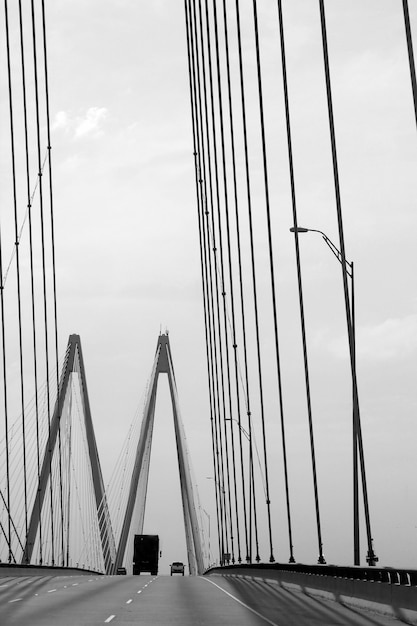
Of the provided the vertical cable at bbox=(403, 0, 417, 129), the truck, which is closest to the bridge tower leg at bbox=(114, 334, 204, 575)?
the truck

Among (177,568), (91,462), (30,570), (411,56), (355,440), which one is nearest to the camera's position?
(411,56)

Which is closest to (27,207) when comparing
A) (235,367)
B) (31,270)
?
(31,270)

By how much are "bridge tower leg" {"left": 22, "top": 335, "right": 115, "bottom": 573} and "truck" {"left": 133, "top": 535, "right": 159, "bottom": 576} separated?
271 inches

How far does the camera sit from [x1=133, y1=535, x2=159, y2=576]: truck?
81.9 m

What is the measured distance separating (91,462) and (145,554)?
15.3 meters

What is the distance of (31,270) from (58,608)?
33077 mm

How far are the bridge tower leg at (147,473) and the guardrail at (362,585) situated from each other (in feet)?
125

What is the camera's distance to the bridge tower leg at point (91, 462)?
5647cm

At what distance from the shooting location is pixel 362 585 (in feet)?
66.9

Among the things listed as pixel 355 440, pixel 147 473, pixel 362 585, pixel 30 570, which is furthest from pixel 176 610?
pixel 147 473

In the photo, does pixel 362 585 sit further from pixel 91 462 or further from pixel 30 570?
pixel 91 462

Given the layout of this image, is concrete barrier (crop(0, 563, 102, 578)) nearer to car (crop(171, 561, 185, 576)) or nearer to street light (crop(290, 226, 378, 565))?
street light (crop(290, 226, 378, 565))

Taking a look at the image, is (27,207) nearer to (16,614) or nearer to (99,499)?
(99,499)

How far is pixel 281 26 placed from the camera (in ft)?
95.3
